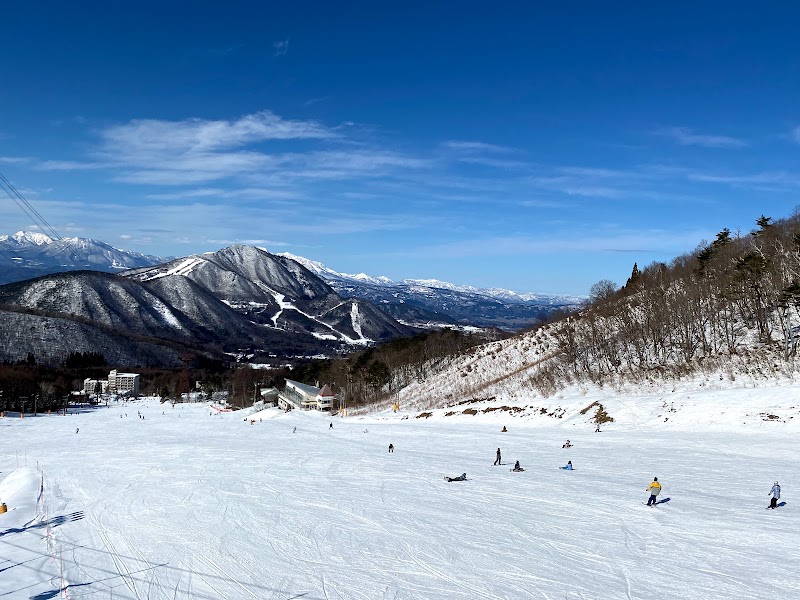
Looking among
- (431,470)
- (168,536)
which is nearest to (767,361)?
(431,470)

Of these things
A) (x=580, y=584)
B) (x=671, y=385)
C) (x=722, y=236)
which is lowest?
(x=580, y=584)

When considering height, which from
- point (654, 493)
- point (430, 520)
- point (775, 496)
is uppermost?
point (775, 496)

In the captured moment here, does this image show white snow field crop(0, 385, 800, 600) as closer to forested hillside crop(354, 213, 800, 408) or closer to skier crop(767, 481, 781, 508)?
skier crop(767, 481, 781, 508)

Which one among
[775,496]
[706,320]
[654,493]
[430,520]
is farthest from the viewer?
[706,320]

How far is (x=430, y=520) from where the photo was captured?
64.1ft

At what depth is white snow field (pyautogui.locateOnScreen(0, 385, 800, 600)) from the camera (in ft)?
46.4

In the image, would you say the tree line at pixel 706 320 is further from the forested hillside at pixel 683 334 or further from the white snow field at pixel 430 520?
the white snow field at pixel 430 520

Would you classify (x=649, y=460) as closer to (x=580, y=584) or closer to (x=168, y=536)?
(x=580, y=584)

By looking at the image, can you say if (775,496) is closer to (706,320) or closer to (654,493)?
(654,493)

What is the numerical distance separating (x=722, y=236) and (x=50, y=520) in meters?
72.1

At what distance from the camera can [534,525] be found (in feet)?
60.6

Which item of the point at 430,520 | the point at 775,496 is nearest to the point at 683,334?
the point at 775,496

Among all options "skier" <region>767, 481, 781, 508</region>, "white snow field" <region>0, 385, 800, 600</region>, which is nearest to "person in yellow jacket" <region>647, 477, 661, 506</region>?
"white snow field" <region>0, 385, 800, 600</region>

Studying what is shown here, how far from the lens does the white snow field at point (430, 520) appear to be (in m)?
14.1
